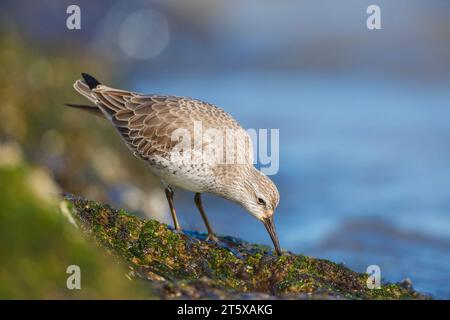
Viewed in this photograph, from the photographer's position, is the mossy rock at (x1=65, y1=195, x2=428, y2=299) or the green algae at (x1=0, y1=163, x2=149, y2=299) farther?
the mossy rock at (x1=65, y1=195, x2=428, y2=299)

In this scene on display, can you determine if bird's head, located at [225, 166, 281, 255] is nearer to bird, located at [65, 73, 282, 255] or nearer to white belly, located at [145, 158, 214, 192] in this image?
bird, located at [65, 73, 282, 255]

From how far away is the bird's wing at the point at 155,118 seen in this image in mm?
8670

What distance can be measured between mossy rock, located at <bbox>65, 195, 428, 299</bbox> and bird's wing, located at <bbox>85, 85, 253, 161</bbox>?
1505 mm

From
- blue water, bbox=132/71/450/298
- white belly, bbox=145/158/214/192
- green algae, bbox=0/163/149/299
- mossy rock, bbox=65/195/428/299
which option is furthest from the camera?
blue water, bbox=132/71/450/298

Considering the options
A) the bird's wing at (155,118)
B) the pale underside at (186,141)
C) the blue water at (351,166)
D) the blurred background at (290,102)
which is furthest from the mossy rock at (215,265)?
the blurred background at (290,102)

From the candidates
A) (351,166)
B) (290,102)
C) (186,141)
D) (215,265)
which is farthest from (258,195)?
(290,102)

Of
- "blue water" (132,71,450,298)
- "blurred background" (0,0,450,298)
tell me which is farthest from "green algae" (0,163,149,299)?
"blurred background" (0,0,450,298)

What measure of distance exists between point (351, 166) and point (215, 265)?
9.21 meters

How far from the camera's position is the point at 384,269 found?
37.7 feet

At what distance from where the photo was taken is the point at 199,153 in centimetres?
838

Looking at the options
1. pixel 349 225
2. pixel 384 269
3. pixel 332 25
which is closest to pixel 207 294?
pixel 384 269

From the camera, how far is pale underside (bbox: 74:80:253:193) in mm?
8414

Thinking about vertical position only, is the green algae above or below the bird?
below

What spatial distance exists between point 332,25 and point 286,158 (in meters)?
6.92
